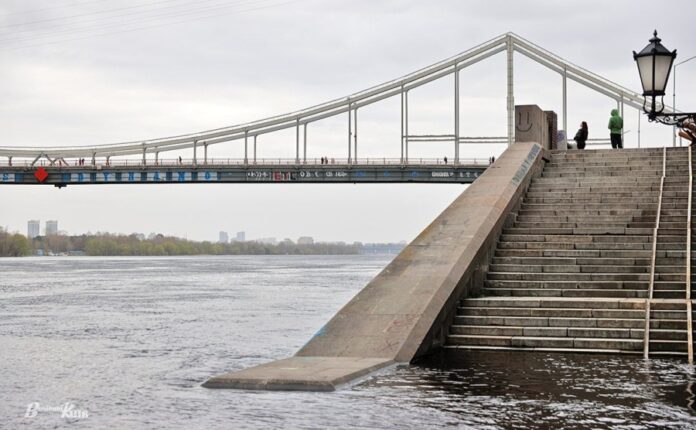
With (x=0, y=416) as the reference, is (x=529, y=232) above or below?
above

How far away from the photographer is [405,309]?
9.85 m

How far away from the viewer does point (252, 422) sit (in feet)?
20.8

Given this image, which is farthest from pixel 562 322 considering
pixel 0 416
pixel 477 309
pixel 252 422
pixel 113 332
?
pixel 113 332

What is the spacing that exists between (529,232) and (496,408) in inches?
259

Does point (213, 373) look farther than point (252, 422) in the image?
Yes

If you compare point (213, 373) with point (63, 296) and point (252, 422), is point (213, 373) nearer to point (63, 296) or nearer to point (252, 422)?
point (252, 422)

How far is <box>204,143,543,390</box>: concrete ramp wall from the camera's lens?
8.02 meters

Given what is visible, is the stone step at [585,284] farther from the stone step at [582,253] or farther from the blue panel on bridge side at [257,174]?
the blue panel on bridge side at [257,174]

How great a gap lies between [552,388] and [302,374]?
6.09ft

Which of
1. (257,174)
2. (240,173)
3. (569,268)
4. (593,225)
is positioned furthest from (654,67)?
(240,173)

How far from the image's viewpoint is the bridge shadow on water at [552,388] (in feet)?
21.3

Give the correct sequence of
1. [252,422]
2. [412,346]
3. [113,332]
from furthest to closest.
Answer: [113,332] < [412,346] < [252,422]

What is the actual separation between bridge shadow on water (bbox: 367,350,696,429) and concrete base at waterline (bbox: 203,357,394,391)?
0.74ft

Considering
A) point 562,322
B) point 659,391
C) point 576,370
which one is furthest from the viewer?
point 562,322
